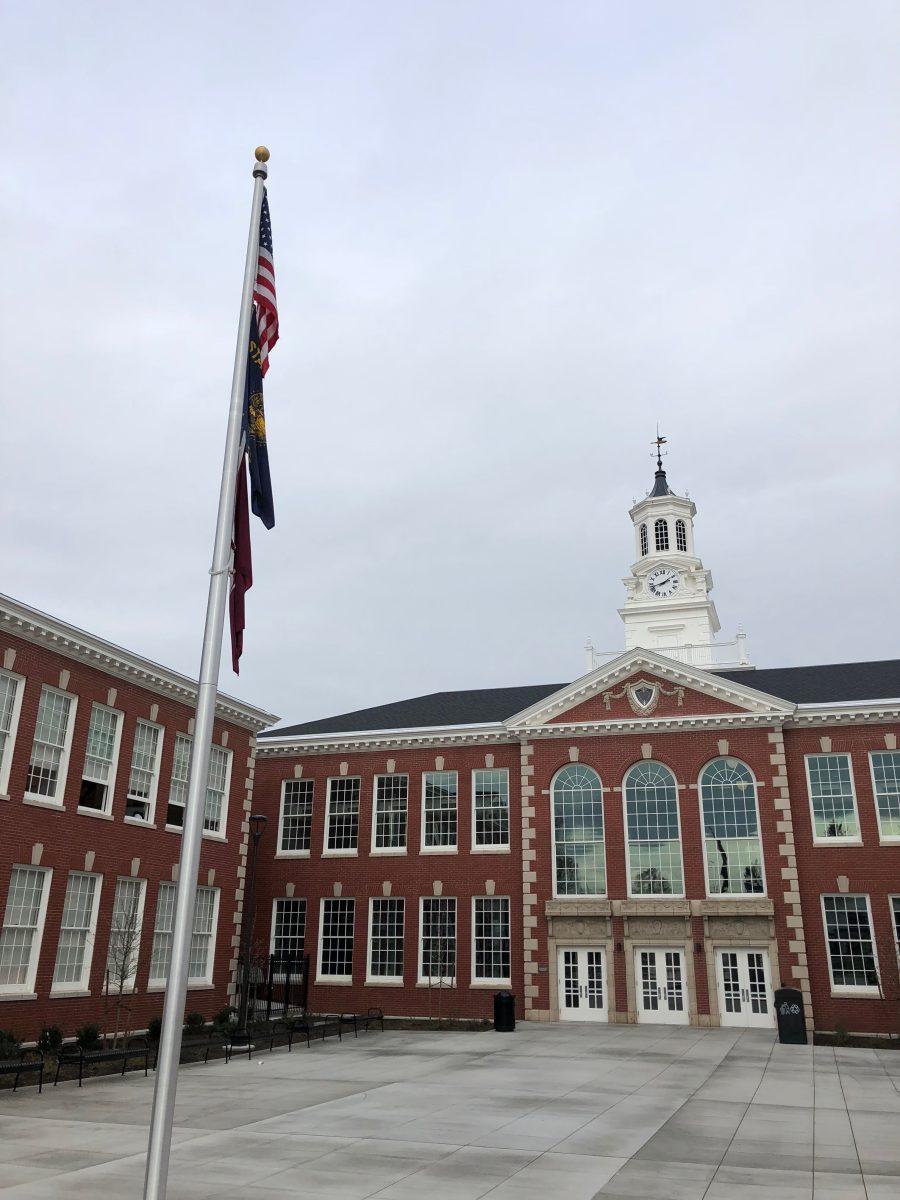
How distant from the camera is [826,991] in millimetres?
31406

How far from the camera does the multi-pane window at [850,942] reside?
103 ft

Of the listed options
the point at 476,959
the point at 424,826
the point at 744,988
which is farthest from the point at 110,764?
the point at 744,988

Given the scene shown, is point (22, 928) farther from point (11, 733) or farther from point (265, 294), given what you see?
point (265, 294)

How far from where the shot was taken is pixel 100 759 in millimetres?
27266

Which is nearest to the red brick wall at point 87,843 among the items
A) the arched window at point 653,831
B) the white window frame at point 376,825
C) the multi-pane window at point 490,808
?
the white window frame at point 376,825

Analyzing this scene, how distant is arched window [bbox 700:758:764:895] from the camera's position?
3300cm

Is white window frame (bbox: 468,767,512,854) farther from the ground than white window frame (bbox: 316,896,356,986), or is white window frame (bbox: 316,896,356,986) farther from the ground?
white window frame (bbox: 468,767,512,854)

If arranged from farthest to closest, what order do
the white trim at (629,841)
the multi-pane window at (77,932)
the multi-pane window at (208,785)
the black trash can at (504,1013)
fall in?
the white trim at (629,841), the black trash can at (504,1013), the multi-pane window at (208,785), the multi-pane window at (77,932)

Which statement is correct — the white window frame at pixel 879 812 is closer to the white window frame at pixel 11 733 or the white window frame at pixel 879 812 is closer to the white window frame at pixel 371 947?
the white window frame at pixel 371 947

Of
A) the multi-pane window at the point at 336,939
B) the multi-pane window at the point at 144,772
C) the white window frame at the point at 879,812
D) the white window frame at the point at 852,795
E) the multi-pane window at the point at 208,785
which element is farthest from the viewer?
the multi-pane window at the point at 336,939

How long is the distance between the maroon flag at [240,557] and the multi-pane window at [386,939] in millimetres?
28975

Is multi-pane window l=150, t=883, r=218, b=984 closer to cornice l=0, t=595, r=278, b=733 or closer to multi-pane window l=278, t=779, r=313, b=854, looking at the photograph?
cornice l=0, t=595, r=278, b=733

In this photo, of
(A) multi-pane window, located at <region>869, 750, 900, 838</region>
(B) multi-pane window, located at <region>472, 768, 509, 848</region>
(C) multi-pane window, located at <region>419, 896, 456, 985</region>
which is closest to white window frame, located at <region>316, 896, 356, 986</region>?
(C) multi-pane window, located at <region>419, 896, 456, 985</region>

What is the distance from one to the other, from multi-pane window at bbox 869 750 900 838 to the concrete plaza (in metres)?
9.96
